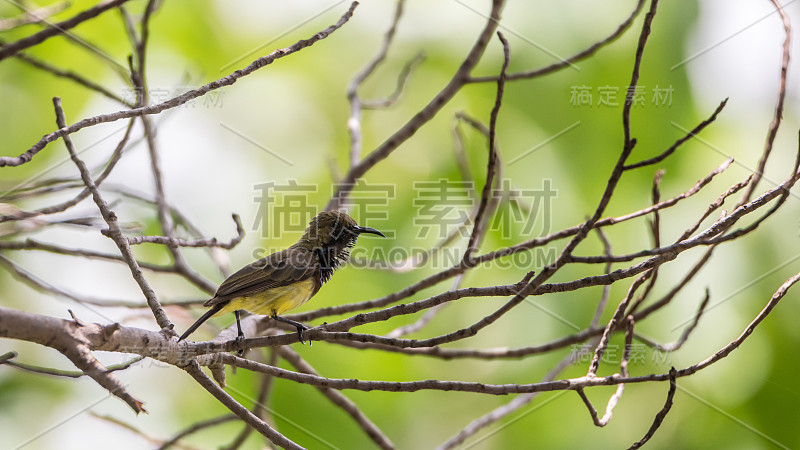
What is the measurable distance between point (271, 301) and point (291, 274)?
232mm

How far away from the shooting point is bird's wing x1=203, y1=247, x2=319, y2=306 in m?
A: 3.64

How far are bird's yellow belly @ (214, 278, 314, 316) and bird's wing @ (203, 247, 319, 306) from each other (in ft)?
0.12

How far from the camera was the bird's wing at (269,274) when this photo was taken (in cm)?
364

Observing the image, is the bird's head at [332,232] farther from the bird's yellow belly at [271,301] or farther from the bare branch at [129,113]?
the bare branch at [129,113]

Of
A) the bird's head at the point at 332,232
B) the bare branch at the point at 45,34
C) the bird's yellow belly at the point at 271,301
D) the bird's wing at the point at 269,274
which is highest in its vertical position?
the bare branch at the point at 45,34

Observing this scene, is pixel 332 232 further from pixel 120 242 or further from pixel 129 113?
pixel 129 113

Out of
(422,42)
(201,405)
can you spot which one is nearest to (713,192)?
(422,42)

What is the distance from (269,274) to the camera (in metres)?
3.88

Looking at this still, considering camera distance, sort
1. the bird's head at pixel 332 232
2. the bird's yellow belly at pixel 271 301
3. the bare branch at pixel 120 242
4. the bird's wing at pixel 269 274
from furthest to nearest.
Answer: the bird's head at pixel 332 232 → the bird's yellow belly at pixel 271 301 → the bird's wing at pixel 269 274 → the bare branch at pixel 120 242

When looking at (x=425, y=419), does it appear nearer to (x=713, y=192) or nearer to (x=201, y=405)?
(x=201, y=405)

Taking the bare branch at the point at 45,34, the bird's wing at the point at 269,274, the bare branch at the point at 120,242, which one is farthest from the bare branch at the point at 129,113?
the bird's wing at the point at 269,274

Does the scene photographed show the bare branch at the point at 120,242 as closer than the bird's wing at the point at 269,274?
Yes

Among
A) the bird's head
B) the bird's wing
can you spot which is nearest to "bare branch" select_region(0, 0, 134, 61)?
the bird's wing

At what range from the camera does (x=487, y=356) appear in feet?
13.2
